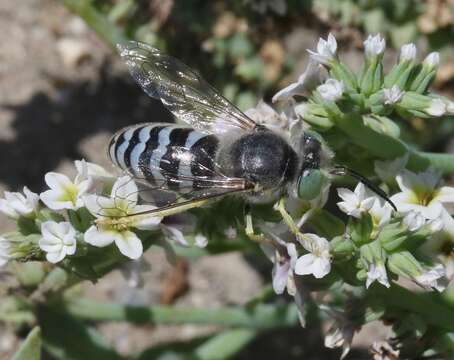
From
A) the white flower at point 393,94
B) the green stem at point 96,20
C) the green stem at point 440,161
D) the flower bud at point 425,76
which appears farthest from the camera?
the green stem at point 96,20

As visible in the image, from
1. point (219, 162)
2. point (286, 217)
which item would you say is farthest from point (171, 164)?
point (286, 217)

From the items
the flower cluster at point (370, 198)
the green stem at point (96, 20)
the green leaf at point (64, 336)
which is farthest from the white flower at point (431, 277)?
the green stem at point (96, 20)

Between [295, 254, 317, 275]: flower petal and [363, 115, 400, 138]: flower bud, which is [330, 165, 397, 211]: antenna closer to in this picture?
[363, 115, 400, 138]: flower bud

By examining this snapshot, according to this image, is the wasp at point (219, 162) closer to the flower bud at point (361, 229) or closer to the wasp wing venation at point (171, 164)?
the wasp wing venation at point (171, 164)

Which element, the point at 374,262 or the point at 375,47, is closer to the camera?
the point at 374,262

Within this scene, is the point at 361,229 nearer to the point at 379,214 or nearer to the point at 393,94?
the point at 379,214
